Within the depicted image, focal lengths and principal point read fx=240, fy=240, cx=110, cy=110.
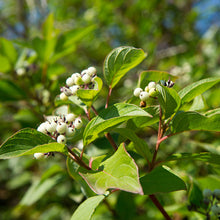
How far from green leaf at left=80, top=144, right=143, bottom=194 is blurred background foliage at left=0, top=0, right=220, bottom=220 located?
1.32 ft

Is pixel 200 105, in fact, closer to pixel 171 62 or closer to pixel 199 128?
pixel 199 128

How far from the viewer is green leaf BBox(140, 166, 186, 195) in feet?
2.28

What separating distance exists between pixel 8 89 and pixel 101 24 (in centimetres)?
235

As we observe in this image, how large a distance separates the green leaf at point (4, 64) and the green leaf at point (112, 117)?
1189 millimetres

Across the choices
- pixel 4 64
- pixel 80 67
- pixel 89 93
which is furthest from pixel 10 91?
pixel 80 67

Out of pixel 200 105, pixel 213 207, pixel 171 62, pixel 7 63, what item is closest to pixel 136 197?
pixel 213 207

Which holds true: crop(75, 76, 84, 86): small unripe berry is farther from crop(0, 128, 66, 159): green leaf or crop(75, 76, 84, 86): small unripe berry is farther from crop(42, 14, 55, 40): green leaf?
crop(42, 14, 55, 40): green leaf

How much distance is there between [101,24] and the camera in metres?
3.56

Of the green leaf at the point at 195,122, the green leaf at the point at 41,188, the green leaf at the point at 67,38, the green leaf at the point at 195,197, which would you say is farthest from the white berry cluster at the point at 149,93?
the green leaf at the point at 67,38

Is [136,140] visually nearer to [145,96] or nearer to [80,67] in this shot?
[145,96]

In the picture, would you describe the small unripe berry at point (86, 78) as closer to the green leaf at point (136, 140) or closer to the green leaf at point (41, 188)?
the green leaf at point (136, 140)

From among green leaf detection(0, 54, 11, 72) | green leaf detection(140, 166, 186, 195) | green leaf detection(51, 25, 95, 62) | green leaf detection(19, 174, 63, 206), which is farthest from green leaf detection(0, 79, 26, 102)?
green leaf detection(140, 166, 186, 195)

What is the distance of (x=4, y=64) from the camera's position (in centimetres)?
166

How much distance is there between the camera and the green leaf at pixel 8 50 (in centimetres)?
162
